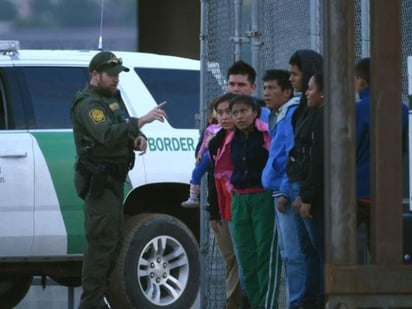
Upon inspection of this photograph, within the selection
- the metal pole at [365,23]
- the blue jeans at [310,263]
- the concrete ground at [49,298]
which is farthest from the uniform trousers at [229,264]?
the concrete ground at [49,298]

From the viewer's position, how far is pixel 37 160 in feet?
35.2

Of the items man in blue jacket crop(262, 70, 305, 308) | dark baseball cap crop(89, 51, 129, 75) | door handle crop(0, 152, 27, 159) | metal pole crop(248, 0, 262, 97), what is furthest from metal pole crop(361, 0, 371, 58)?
door handle crop(0, 152, 27, 159)

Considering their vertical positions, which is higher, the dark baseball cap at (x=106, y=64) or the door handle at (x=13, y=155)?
the dark baseball cap at (x=106, y=64)

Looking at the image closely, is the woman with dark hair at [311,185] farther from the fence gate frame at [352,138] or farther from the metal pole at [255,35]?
the fence gate frame at [352,138]

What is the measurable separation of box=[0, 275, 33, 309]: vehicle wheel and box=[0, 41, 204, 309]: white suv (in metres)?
0.20

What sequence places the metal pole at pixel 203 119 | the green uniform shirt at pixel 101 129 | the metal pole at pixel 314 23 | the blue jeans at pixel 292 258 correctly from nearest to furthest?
1. the blue jeans at pixel 292 258
2. the metal pole at pixel 314 23
3. the green uniform shirt at pixel 101 129
4. the metal pole at pixel 203 119

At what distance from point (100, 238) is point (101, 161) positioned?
22.7 inches

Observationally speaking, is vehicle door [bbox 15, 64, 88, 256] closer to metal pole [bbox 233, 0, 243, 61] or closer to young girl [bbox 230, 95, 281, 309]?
metal pole [bbox 233, 0, 243, 61]

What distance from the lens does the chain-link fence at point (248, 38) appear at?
945 cm

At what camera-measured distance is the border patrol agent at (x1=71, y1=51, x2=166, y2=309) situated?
9711 millimetres

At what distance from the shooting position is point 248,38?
972 centimetres

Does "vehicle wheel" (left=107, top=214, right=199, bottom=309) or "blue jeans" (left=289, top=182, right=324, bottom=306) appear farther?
"vehicle wheel" (left=107, top=214, right=199, bottom=309)

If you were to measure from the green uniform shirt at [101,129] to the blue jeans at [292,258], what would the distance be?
1666 millimetres

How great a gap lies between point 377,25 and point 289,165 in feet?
9.10
